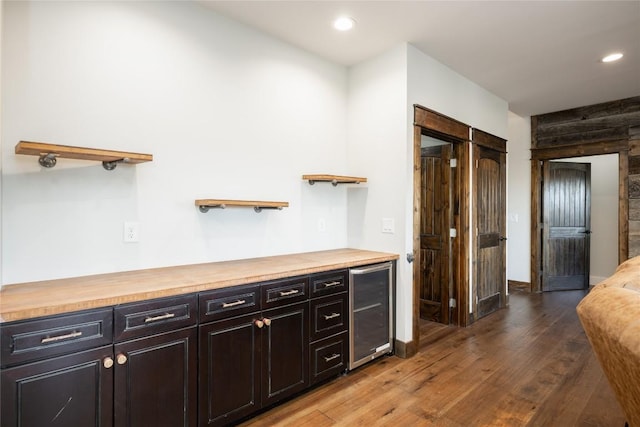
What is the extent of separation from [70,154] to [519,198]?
19.8 feet

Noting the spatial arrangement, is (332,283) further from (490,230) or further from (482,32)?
(490,230)

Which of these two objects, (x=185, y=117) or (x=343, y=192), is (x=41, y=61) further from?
(x=343, y=192)

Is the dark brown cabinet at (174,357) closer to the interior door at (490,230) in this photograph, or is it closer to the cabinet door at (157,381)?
the cabinet door at (157,381)

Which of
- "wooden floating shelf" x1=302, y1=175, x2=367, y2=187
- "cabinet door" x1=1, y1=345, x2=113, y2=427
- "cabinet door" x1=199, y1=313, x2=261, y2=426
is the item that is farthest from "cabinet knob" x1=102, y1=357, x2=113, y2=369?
"wooden floating shelf" x1=302, y1=175, x2=367, y2=187

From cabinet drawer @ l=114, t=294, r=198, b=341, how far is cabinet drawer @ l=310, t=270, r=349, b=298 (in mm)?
856

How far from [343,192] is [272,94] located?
1196mm

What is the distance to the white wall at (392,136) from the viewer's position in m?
2.98

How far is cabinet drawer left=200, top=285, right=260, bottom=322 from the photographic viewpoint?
1.82 metres

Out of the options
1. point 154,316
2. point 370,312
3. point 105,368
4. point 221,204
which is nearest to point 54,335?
point 105,368

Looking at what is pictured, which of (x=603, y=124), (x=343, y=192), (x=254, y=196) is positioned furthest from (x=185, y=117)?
(x=603, y=124)

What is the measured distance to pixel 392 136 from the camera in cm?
304

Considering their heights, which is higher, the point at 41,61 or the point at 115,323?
the point at 41,61

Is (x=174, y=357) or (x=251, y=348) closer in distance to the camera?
(x=174, y=357)

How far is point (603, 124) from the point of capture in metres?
4.69
